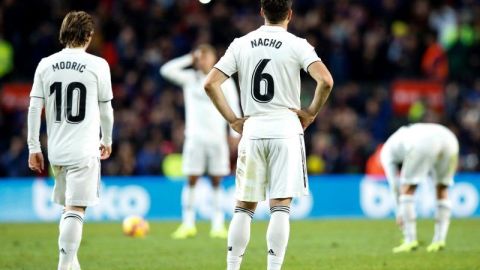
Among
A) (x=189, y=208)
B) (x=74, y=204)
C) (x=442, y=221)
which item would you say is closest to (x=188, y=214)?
(x=189, y=208)

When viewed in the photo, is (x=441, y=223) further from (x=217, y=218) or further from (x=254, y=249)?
(x=217, y=218)

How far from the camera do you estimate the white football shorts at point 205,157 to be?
15.1 m

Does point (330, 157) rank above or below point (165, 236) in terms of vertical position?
above

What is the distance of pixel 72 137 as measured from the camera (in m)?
8.75

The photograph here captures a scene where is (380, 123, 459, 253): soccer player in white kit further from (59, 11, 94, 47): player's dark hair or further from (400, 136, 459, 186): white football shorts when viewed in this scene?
(59, 11, 94, 47): player's dark hair

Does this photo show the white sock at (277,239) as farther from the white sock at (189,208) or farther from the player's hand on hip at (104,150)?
the white sock at (189,208)

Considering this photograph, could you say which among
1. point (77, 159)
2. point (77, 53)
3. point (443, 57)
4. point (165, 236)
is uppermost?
point (443, 57)

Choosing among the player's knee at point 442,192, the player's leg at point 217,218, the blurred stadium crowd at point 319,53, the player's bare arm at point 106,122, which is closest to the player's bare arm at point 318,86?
the player's bare arm at point 106,122

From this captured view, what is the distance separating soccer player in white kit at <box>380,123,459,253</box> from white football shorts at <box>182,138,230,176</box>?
3427 mm

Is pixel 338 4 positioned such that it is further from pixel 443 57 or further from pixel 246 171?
pixel 246 171

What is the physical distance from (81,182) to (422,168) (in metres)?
4.96

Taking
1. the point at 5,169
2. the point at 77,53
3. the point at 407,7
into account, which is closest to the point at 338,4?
the point at 407,7

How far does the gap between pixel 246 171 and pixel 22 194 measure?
11.1 meters

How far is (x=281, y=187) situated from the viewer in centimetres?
830
